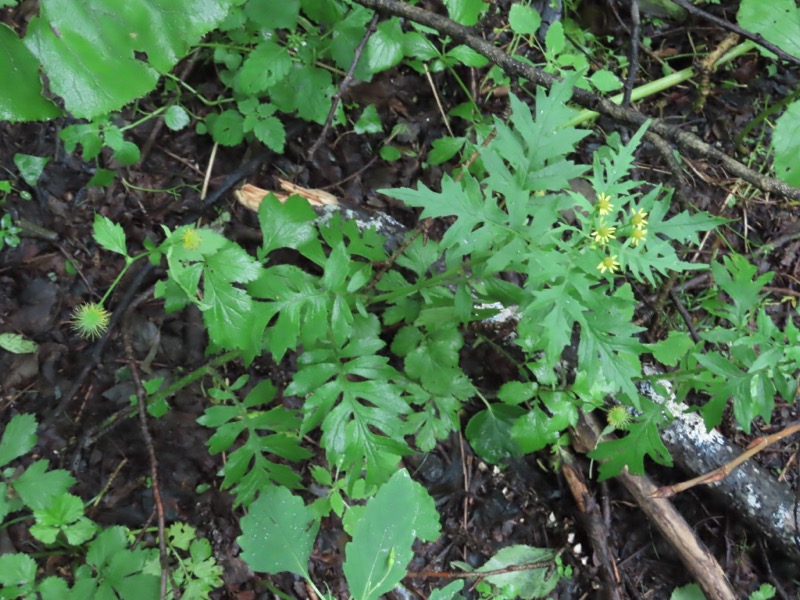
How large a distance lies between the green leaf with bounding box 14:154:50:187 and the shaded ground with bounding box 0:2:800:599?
0.04 meters

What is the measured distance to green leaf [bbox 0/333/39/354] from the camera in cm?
257

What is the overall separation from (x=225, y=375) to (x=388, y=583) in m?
1.56

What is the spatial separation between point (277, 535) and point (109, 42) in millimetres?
1687

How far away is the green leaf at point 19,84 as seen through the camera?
1825 mm

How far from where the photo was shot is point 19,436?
2334mm

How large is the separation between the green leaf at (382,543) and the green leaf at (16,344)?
1.94m

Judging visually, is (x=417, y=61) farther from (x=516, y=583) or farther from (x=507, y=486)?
(x=516, y=583)

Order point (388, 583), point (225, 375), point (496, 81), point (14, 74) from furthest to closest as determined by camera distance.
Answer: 1. point (496, 81)
2. point (225, 375)
3. point (14, 74)
4. point (388, 583)

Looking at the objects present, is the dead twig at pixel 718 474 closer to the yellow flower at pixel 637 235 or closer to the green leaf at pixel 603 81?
the yellow flower at pixel 637 235

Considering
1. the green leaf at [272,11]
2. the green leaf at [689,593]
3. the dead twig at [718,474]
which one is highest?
the green leaf at [272,11]

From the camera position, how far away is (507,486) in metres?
2.97

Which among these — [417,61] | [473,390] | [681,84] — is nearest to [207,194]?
[417,61]

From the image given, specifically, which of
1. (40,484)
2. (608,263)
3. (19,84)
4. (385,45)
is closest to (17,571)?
(40,484)

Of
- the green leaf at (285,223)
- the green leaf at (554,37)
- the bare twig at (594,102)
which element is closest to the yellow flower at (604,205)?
the bare twig at (594,102)
